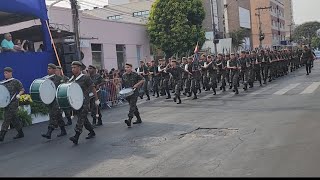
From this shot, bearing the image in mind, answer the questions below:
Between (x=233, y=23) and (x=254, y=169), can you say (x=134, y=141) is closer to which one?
(x=254, y=169)

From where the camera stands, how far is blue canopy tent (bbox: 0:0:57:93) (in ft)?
48.8

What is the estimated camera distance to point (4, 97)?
10812 mm

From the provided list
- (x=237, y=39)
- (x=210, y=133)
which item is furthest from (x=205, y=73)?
(x=237, y=39)

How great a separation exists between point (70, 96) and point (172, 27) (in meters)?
27.4

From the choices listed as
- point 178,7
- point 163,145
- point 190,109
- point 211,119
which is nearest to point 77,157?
point 163,145

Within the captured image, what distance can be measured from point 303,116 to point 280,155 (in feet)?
13.9

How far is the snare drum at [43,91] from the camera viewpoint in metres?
10.8

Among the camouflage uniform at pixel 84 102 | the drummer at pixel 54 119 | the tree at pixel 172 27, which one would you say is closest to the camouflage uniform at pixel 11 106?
the drummer at pixel 54 119

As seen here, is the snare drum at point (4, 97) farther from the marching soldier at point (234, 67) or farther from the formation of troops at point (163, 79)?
the marching soldier at point (234, 67)

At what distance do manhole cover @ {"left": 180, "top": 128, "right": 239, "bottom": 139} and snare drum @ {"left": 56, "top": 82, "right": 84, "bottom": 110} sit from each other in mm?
2409

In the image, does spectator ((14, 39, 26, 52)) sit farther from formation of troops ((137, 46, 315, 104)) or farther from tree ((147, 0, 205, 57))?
tree ((147, 0, 205, 57))

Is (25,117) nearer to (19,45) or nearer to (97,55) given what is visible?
(19,45)

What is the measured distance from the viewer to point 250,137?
8711 mm

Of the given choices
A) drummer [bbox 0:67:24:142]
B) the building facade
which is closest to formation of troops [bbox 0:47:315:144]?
drummer [bbox 0:67:24:142]
